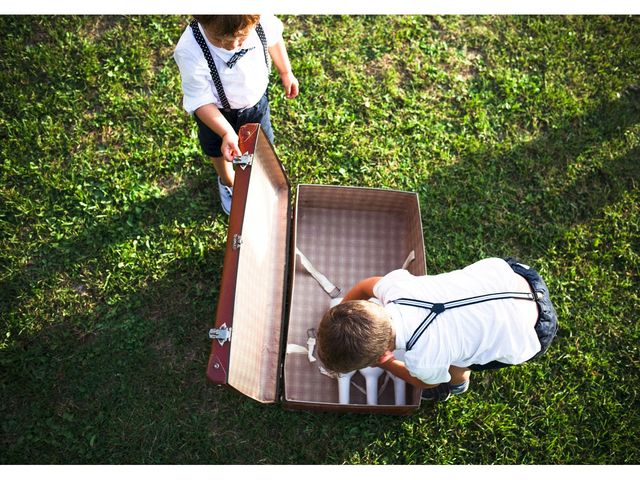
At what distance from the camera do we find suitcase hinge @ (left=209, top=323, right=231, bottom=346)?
1.97 meters

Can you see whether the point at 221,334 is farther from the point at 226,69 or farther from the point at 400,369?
the point at 226,69

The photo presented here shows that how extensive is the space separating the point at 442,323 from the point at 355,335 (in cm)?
39

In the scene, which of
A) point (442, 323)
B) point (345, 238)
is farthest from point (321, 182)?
point (442, 323)

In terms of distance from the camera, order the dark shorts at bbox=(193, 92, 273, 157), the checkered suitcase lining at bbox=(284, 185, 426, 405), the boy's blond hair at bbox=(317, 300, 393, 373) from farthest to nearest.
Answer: the checkered suitcase lining at bbox=(284, 185, 426, 405)
the dark shorts at bbox=(193, 92, 273, 157)
the boy's blond hair at bbox=(317, 300, 393, 373)

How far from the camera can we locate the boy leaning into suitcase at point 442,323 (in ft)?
6.34

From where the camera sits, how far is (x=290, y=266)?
2928 mm

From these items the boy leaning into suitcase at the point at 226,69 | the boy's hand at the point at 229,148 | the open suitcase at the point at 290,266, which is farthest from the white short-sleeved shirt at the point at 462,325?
the boy leaning into suitcase at the point at 226,69

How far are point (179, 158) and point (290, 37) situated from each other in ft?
4.07

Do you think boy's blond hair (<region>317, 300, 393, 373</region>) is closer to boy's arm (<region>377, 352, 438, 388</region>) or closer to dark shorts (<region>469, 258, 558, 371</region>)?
boy's arm (<region>377, 352, 438, 388</region>)

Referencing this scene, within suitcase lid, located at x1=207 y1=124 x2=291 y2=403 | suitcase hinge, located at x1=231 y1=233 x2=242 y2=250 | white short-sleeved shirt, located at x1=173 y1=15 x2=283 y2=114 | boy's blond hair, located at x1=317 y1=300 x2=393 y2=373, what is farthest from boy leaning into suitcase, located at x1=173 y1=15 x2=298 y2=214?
boy's blond hair, located at x1=317 y1=300 x2=393 y2=373

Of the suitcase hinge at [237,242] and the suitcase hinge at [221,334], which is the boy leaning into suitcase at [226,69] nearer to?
the suitcase hinge at [237,242]

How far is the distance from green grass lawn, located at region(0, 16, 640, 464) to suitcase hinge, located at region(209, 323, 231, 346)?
95cm

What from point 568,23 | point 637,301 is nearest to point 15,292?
point 637,301

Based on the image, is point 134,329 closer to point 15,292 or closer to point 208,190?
point 15,292
